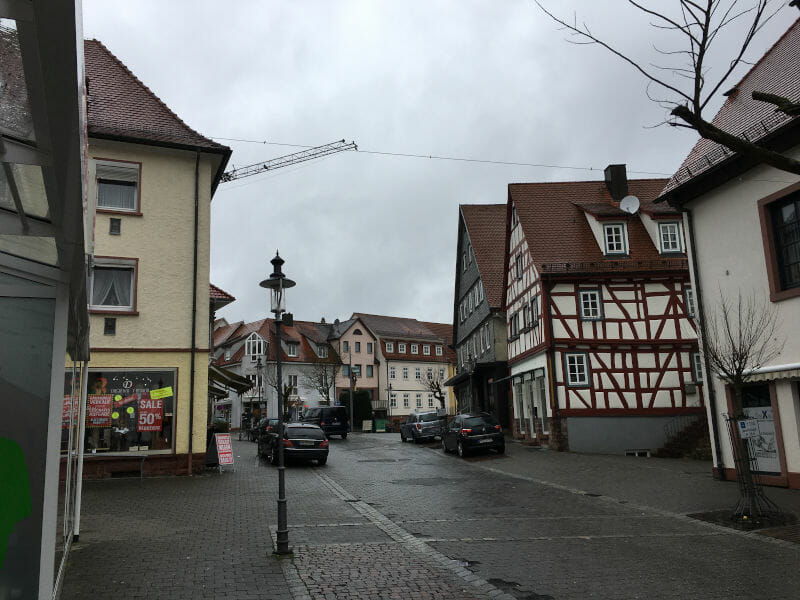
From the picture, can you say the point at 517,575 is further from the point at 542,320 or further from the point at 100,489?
the point at 542,320

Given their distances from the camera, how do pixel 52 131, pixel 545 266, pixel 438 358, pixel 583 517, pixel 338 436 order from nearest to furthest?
pixel 52 131 → pixel 583 517 → pixel 545 266 → pixel 338 436 → pixel 438 358

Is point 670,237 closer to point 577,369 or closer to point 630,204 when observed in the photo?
point 630,204

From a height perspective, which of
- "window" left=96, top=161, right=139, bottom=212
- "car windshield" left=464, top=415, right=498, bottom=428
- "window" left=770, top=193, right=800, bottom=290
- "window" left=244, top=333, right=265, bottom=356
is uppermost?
"window" left=244, top=333, right=265, bottom=356

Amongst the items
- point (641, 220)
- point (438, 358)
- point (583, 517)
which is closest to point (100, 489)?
point (583, 517)

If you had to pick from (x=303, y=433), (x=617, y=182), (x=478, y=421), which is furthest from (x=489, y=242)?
(x=303, y=433)

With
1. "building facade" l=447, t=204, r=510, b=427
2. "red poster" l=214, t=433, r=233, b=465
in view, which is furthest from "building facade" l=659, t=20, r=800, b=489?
"building facade" l=447, t=204, r=510, b=427

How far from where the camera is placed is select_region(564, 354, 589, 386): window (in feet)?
85.7

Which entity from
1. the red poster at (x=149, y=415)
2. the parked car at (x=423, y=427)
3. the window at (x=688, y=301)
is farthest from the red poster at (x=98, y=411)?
the window at (x=688, y=301)

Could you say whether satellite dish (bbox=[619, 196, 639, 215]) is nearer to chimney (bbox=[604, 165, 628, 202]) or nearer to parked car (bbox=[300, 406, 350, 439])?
chimney (bbox=[604, 165, 628, 202])

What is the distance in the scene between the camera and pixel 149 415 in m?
17.9

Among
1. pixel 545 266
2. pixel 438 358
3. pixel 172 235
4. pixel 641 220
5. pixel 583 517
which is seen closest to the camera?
pixel 583 517

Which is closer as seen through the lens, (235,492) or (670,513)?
(670,513)

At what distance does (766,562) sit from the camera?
26.9 feet

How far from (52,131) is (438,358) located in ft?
247
